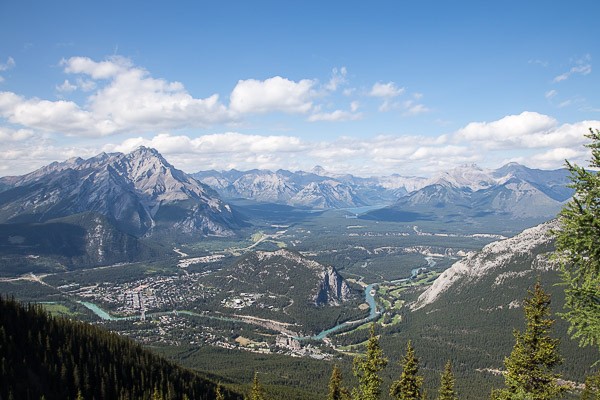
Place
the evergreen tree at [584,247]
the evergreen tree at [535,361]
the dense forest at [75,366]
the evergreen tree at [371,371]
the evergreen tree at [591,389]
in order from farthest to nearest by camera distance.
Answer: the dense forest at [75,366] < the evergreen tree at [591,389] < the evergreen tree at [371,371] < the evergreen tree at [535,361] < the evergreen tree at [584,247]

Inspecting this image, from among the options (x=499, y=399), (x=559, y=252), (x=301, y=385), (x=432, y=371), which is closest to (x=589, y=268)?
(x=559, y=252)

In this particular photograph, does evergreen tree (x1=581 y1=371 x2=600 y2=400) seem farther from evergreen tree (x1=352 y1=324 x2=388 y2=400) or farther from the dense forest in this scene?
the dense forest

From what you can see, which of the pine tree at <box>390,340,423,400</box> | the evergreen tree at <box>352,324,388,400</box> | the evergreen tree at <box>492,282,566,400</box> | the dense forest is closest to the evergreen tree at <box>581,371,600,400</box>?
the pine tree at <box>390,340,423,400</box>

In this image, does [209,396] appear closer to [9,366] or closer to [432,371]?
[9,366]

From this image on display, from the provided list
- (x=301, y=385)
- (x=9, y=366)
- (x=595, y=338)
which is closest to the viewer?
(x=595, y=338)

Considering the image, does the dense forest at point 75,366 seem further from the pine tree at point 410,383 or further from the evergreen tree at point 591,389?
the evergreen tree at point 591,389

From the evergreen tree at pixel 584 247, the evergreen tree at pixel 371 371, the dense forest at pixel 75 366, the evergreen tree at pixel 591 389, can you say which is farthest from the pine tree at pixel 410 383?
the dense forest at pixel 75 366

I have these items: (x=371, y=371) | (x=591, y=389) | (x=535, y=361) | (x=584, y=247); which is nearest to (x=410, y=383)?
(x=371, y=371)
